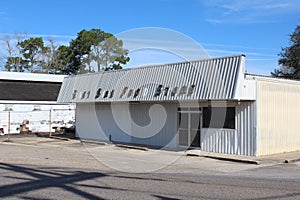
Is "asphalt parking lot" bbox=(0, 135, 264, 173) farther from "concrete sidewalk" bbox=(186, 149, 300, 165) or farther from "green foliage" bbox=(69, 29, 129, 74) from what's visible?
"green foliage" bbox=(69, 29, 129, 74)

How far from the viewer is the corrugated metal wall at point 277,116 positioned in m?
18.2

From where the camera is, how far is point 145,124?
23156mm

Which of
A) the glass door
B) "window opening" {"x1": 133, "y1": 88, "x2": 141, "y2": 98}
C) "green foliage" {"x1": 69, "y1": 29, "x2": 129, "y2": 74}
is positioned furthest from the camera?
"green foliage" {"x1": 69, "y1": 29, "x2": 129, "y2": 74}

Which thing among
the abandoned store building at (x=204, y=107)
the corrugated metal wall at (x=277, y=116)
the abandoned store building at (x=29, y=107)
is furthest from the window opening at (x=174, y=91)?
the abandoned store building at (x=29, y=107)

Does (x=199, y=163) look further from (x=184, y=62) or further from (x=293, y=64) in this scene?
(x=293, y=64)

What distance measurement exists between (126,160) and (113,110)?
9.00 meters

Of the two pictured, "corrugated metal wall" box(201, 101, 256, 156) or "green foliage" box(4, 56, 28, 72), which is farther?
"green foliage" box(4, 56, 28, 72)

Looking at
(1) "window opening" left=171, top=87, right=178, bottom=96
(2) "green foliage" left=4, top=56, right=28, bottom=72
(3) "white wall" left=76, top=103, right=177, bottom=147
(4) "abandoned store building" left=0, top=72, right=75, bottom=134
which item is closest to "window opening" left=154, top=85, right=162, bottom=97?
(1) "window opening" left=171, top=87, right=178, bottom=96

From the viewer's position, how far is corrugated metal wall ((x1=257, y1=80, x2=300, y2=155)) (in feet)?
59.6

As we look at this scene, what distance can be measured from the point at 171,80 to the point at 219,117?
9.78ft

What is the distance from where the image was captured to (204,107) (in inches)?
787

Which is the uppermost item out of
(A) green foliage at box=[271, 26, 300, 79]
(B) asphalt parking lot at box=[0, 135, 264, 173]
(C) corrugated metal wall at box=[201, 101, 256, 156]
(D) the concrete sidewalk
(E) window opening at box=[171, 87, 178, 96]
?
(A) green foliage at box=[271, 26, 300, 79]

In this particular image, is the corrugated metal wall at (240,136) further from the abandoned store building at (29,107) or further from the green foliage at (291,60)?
the green foliage at (291,60)

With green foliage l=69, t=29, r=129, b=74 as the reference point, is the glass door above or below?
below
